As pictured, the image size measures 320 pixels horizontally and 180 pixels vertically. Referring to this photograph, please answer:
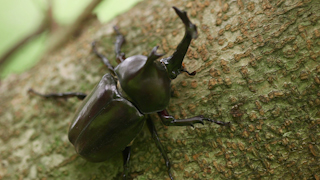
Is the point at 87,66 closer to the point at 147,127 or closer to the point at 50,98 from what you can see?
the point at 50,98

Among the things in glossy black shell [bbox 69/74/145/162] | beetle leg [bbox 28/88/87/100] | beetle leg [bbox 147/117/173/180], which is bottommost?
beetle leg [bbox 147/117/173/180]

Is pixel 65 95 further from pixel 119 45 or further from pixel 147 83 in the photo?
pixel 147 83

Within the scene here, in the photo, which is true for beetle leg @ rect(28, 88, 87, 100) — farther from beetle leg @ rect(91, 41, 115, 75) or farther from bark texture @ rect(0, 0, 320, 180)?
beetle leg @ rect(91, 41, 115, 75)

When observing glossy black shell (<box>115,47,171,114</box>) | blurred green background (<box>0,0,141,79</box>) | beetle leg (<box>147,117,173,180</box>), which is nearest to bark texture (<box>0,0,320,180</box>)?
beetle leg (<box>147,117,173,180</box>)

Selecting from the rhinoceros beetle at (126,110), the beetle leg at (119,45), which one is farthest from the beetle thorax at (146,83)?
the beetle leg at (119,45)

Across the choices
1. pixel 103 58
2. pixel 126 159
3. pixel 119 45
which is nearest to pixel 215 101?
pixel 126 159

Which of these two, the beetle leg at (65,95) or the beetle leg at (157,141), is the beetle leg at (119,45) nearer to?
the beetle leg at (65,95)

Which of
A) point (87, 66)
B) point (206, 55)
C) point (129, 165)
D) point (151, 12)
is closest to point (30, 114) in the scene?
point (87, 66)
